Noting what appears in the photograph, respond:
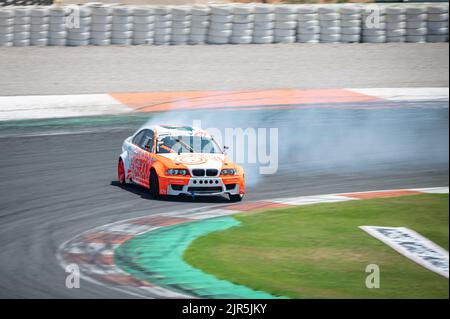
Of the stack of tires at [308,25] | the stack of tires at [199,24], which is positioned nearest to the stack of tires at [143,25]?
the stack of tires at [199,24]

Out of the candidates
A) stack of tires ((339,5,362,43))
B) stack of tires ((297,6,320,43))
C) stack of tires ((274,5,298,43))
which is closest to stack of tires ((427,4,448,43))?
stack of tires ((339,5,362,43))

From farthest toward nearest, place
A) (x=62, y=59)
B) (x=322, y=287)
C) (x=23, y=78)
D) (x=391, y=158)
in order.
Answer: (x=62, y=59) < (x=23, y=78) < (x=391, y=158) < (x=322, y=287)

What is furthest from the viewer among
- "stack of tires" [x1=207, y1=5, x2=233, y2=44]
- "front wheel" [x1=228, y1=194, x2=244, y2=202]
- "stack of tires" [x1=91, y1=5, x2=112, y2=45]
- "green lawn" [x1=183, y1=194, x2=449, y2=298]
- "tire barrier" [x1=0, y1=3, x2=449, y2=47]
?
"stack of tires" [x1=207, y1=5, x2=233, y2=44]

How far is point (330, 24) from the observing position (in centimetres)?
2569

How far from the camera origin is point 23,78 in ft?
75.2

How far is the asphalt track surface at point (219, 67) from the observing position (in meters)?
22.8

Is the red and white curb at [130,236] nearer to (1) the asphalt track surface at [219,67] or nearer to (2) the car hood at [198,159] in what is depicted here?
(2) the car hood at [198,159]

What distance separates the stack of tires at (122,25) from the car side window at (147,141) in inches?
405

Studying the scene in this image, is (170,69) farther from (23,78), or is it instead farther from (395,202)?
(395,202)

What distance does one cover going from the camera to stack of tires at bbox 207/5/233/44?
81.3ft

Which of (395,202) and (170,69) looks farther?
(170,69)

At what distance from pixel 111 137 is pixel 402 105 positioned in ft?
23.4

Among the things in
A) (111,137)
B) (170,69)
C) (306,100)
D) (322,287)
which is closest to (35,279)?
(322,287)

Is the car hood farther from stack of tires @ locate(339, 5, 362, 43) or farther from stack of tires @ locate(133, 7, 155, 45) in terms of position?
stack of tires @ locate(339, 5, 362, 43)
